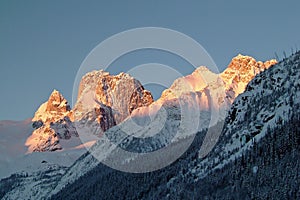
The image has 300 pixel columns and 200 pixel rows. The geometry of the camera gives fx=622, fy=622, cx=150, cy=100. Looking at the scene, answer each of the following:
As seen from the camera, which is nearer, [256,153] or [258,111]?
[256,153]

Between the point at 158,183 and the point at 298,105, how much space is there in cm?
7153

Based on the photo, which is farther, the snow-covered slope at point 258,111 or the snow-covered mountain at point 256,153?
the snow-covered slope at point 258,111

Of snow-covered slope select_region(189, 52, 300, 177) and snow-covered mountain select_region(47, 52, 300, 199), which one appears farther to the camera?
snow-covered slope select_region(189, 52, 300, 177)

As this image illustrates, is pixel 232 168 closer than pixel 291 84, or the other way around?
pixel 232 168

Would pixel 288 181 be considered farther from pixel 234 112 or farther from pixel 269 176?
pixel 234 112

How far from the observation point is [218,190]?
131 m

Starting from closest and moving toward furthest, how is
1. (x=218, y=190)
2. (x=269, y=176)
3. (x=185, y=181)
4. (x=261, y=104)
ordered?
(x=269, y=176) < (x=218, y=190) < (x=261, y=104) < (x=185, y=181)

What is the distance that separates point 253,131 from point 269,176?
2710cm

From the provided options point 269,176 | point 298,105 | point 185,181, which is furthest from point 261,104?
point 269,176

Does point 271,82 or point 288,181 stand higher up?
point 271,82

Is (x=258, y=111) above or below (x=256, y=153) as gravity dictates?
above

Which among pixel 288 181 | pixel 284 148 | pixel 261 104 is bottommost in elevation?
pixel 288 181

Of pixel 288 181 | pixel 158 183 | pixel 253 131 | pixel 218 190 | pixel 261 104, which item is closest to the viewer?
pixel 288 181

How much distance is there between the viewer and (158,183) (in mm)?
195250
